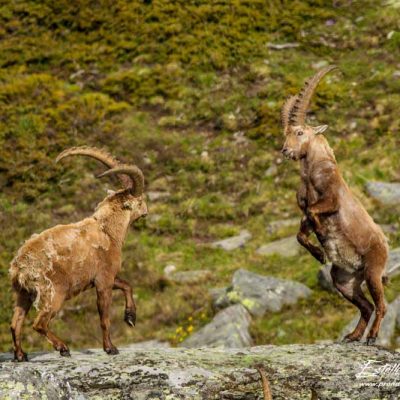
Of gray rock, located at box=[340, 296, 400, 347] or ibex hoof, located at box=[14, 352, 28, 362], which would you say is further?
gray rock, located at box=[340, 296, 400, 347]

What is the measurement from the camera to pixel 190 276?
19359mm

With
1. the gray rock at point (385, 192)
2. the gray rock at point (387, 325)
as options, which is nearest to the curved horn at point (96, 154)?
the gray rock at point (387, 325)

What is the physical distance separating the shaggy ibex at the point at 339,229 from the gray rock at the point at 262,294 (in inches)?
253

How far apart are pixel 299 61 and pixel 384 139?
330 inches

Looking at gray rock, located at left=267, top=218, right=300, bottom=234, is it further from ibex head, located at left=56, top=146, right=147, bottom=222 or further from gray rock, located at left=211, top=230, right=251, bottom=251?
ibex head, located at left=56, top=146, right=147, bottom=222

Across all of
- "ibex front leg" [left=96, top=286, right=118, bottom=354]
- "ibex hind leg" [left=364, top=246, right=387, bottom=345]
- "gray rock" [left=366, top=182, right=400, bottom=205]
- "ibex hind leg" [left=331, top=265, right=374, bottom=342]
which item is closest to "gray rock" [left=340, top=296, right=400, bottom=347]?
→ "ibex hind leg" [left=331, top=265, right=374, bottom=342]

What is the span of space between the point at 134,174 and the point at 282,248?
11359 mm

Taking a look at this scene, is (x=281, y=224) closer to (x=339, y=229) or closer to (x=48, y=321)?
(x=339, y=229)

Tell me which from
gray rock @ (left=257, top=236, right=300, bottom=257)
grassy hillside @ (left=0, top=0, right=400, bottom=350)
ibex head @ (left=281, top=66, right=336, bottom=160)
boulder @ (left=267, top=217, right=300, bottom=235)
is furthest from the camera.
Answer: boulder @ (left=267, top=217, right=300, bottom=235)

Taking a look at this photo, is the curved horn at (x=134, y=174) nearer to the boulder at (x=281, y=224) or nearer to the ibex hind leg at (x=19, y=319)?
the ibex hind leg at (x=19, y=319)

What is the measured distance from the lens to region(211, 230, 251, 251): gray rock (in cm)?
2122

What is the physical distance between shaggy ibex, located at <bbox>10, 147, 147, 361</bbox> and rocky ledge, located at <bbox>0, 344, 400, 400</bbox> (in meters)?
0.58

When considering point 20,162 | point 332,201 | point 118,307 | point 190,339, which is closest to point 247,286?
point 190,339

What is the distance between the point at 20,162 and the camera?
26750mm
